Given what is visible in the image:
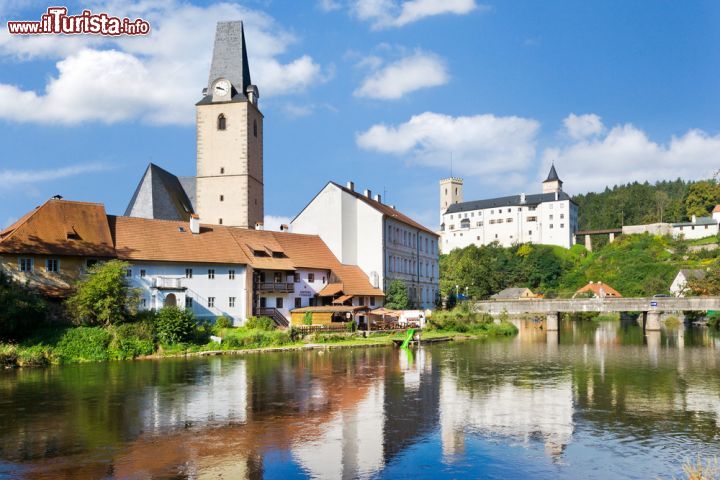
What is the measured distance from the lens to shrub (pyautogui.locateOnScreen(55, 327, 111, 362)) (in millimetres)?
39562

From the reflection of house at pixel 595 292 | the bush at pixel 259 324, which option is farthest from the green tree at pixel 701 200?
the bush at pixel 259 324

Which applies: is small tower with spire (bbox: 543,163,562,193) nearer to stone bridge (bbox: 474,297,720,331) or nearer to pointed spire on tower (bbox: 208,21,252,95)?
stone bridge (bbox: 474,297,720,331)

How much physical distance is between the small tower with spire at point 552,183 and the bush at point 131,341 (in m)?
143

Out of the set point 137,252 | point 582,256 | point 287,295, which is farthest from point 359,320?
point 582,256

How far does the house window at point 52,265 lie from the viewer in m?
45.0

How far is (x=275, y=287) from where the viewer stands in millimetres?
55500

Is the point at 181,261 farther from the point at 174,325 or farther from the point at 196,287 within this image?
the point at 174,325

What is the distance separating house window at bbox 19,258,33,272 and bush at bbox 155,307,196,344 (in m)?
9.35

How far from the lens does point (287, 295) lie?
56938 millimetres

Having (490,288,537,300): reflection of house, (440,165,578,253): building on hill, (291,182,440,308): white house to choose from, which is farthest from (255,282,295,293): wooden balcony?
(440,165,578,253): building on hill

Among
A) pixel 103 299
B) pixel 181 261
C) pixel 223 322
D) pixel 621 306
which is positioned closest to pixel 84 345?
pixel 103 299

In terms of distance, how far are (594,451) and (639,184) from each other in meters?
187

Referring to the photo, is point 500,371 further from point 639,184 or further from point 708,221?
point 639,184

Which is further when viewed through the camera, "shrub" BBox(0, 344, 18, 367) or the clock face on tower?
the clock face on tower
